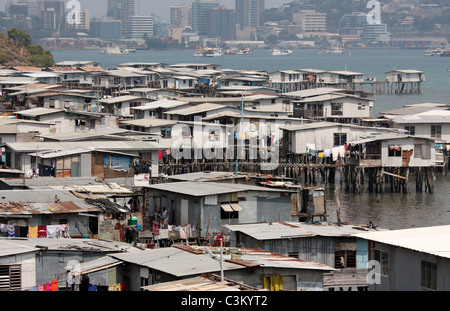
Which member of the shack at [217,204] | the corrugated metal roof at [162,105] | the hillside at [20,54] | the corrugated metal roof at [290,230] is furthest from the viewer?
the hillside at [20,54]

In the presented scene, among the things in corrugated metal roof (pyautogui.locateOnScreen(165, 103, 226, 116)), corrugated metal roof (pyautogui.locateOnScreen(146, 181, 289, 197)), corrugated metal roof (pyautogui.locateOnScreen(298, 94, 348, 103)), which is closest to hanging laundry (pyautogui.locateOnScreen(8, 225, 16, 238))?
corrugated metal roof (pyautogui.locateOnScreen(146, 181, 289, 197))

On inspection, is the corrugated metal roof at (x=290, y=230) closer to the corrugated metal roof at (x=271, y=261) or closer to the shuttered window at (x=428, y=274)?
the corrugated metal roof at (x=271, y=261)

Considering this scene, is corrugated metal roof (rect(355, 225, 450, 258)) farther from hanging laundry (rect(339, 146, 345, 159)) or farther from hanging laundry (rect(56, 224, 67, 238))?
hanging laundry (rect(339, 146, 345, 159))

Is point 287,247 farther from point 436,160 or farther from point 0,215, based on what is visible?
point 436,160

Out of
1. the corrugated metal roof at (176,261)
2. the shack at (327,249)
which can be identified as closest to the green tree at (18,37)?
the shack at (327,249)

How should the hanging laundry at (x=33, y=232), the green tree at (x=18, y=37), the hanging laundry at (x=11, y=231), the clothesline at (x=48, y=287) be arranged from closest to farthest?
the clothesline at (x=48, y=287) < the hanging laundry at (x=11, y=231) < the hanging laundry at (x=33, y=232) < the green tree at (x=18, y=37)
